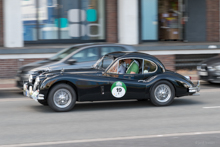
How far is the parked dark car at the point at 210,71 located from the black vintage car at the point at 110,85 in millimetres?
3707

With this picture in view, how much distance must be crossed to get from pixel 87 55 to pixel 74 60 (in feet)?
1.79

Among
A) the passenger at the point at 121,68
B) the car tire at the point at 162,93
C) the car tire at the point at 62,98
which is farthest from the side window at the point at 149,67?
the car tire at the point at 62,98

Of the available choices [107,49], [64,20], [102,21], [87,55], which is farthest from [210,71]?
[64,20]

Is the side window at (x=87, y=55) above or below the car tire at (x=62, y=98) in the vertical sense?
above

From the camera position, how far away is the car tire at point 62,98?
8500mm

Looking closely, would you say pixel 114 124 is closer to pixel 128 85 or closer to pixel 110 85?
pixel 110 85

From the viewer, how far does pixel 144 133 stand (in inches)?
265

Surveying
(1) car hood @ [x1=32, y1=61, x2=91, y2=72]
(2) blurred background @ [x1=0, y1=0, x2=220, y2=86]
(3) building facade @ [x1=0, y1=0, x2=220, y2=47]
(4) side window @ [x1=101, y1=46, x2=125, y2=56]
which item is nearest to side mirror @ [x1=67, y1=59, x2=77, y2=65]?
(1) car hood @ [x1=32, y1=61, x2=91, y2=72]

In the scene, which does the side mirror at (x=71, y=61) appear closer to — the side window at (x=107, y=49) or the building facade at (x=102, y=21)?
the side window at (x=107, y=49)

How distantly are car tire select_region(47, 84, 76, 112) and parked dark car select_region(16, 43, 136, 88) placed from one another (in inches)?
117

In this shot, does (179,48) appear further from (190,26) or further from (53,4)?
(53,4)

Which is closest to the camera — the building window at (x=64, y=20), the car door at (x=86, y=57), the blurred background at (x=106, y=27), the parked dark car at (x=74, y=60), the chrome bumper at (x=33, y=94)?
the chrome bumper at (x=33, y=94)

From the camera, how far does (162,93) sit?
930 centimetres

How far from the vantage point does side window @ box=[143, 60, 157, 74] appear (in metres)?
9.36
